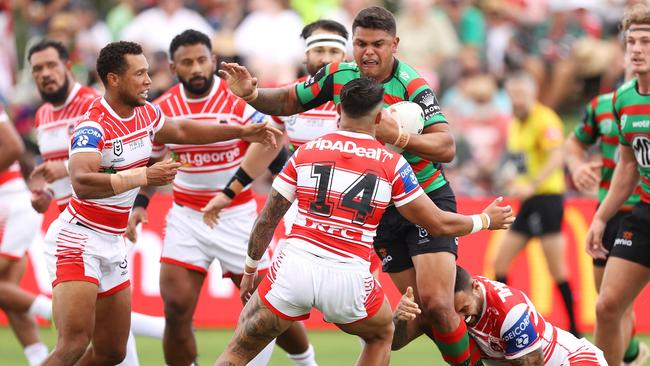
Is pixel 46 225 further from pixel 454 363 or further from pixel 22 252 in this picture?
pixel 454 363

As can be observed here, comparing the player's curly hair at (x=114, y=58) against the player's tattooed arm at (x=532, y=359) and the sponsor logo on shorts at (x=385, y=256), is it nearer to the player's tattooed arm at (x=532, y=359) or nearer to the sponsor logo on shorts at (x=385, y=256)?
the sponsor logo on shorts at (x=385, y=256)

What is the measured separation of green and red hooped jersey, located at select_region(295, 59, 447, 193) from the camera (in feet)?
25.9

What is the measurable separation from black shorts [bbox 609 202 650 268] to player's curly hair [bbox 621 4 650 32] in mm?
1472

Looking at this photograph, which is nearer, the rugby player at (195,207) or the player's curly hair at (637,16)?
the player's curly hair at (637,16)

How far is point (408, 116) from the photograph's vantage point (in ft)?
25.1

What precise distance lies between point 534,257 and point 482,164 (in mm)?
3080

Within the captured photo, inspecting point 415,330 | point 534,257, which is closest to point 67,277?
point 415,330

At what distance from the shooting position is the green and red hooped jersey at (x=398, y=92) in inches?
311

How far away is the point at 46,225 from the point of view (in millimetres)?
13266

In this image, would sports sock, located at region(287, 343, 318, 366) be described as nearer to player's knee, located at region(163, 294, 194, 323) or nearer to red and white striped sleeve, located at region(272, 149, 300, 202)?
player's knee, located at region(163, 294, 194, 323)

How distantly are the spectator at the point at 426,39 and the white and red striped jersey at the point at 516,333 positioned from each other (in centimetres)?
995

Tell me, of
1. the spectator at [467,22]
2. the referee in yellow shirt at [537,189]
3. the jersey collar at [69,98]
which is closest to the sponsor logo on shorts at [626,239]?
the referee in yellow shirt at [537,189]

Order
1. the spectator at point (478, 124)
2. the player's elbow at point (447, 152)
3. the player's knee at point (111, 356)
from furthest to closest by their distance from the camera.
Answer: the spectator at point (478, 124), the player's knee at point (111, 356), the player's elbow at point (447, 152)

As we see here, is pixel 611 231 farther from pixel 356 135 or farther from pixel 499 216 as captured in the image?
pixel 356 135
